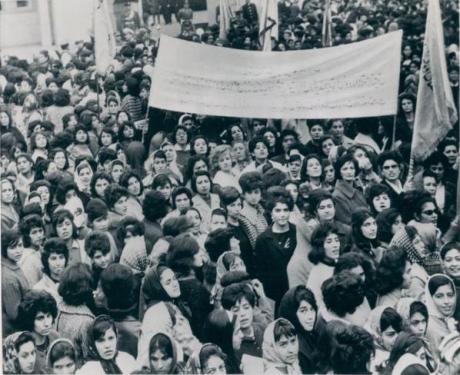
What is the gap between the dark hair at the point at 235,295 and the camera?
3.61m

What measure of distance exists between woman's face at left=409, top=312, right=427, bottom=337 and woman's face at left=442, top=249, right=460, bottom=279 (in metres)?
0.41

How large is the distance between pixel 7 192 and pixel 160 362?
1.50 meters

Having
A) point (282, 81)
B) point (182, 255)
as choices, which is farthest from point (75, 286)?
point (282, 81)

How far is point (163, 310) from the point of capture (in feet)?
12.1

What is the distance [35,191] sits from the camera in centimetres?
448

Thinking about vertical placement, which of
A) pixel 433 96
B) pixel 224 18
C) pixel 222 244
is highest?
pixel 224 18

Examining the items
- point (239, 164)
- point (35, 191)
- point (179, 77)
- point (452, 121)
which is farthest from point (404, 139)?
point (35, 191)

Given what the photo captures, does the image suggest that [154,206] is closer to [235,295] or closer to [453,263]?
[235,295]

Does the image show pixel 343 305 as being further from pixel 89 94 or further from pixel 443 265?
pixel 89 94

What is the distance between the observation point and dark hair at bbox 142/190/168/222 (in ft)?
14.4

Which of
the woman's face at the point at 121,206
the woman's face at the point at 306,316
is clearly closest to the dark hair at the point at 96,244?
the woman's face at the point at 121,206

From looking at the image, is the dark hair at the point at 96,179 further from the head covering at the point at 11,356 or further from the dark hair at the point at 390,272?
the dark hair at the point at 390,272

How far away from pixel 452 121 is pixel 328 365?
6.19 feet

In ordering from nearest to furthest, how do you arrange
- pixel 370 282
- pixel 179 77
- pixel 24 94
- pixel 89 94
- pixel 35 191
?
1. pixel 370 282
2. pixel 35 191
3. pixel 179 77
4. pixel 24 94
5. pixel 89 94
